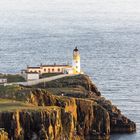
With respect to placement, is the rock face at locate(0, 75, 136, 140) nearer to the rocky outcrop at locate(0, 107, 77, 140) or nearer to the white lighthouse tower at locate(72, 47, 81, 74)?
the rocky outcrop at locate(0, 107, 77, 140)

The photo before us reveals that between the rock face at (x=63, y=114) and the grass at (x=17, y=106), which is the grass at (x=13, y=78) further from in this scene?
the grass at (x=17, y=106)

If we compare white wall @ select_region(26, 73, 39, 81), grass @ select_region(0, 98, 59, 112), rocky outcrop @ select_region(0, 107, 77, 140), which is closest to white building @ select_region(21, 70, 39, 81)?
white wall @ select_region(26, 73, 39, 81)

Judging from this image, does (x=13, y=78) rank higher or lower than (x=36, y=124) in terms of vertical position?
higher

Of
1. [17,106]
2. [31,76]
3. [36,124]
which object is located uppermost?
[31,76]

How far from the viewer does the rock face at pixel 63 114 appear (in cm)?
9994

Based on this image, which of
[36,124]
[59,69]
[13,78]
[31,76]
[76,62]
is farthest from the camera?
[76,62]

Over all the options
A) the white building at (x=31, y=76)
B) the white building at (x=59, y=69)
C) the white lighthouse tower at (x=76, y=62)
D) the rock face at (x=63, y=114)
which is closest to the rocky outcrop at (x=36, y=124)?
the rock face at (x=63, y=114)

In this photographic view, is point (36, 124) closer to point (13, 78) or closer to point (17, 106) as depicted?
point (17, 106)

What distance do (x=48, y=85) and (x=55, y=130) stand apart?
69.2 ft

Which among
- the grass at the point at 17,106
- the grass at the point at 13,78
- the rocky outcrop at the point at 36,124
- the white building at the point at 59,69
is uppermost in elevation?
the white building at the point at 59,69

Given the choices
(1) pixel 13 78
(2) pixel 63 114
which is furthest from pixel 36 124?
(1) pixel 13 78

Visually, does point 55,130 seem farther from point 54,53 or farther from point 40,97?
point 54,53

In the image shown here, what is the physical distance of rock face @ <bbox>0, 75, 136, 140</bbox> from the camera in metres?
99.9

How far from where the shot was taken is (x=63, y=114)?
103750 millimetres
